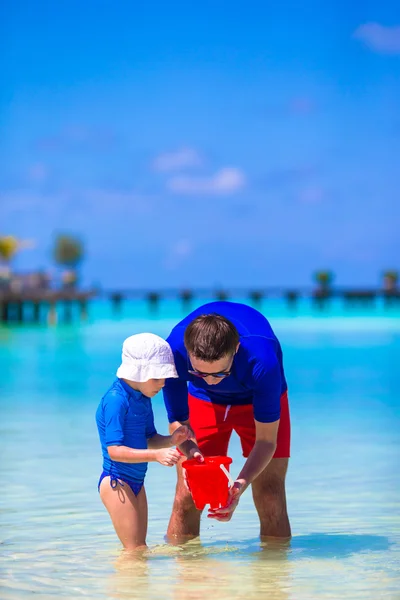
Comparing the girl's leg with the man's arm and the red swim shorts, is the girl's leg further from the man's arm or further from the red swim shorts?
the red swim shorts

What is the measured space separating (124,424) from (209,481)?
1.59 ft

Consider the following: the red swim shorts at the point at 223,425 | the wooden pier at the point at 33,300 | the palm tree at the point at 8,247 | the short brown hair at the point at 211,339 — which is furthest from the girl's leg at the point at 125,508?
the palm tree at the point at 8,247

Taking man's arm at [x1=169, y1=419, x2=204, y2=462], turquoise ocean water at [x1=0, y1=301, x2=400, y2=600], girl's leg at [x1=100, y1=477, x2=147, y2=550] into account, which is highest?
man's arm at [x1=169, y1=419, x2=204, y2=462]

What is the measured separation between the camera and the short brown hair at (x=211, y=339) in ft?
15.5

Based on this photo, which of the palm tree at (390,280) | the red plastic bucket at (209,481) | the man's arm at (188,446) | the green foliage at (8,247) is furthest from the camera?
the palm tree at (390,280)

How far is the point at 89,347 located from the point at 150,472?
25.1 meters

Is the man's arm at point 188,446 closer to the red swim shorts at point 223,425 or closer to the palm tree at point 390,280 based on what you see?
the red swim shorts at point 223,425

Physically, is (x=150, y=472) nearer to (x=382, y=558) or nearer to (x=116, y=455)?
(x=382, y=558)

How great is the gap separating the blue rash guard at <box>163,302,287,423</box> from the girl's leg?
15.8 inches

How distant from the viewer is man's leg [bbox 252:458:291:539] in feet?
18.5

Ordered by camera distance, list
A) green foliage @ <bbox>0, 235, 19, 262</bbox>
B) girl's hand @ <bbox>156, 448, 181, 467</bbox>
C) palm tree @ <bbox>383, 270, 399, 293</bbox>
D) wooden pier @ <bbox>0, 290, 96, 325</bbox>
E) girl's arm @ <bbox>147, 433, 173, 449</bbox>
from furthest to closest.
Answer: palm tree @ <bbox>383, 270, 399, 293</bbox>
green foliage @ <bbox>0, 235, 19, 262</bbox>
wooden pier @ <bbox>0, 290, 96, 325</bbox>
girl's arm @ <bbox>147, 433, 173, 449</bbox>
girl's hand @ <bbox>156, 448, 181, 467</bbox>

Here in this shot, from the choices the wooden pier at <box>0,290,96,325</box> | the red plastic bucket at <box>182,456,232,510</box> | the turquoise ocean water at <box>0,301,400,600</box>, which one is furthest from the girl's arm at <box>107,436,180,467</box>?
the wooden pier at <box>0,290,96,325</box>

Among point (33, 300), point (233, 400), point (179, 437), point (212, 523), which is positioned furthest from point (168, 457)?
point (33, 300)

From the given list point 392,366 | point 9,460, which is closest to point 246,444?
point 9,460
